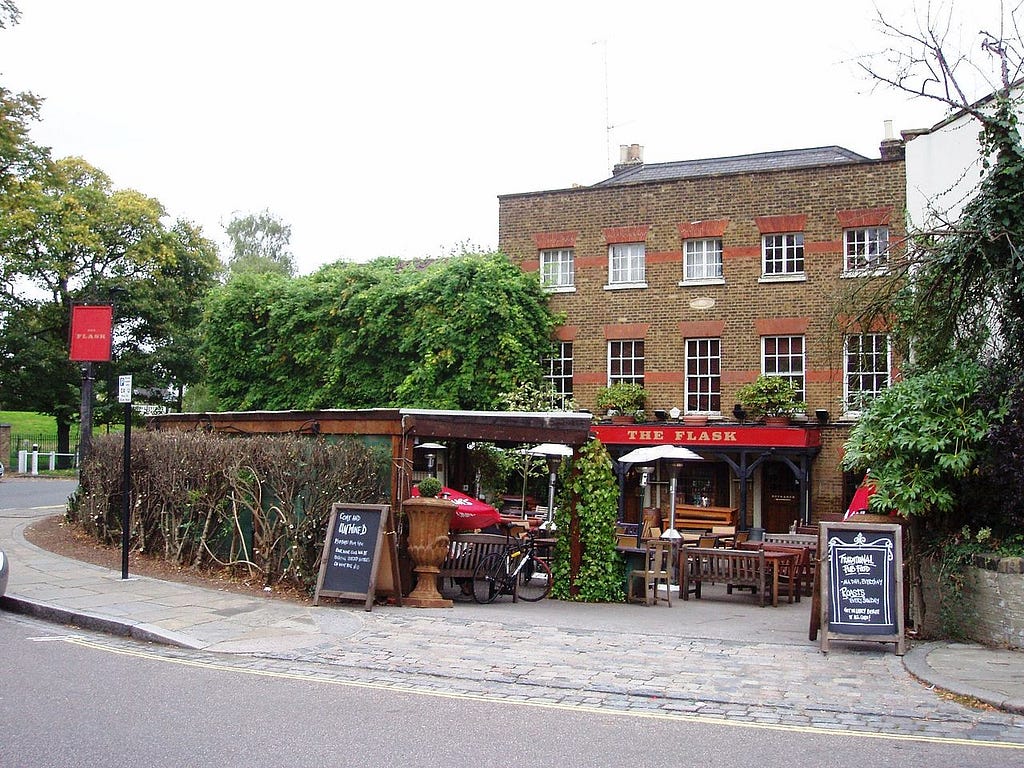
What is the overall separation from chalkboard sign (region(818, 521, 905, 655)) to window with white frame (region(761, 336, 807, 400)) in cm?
1423

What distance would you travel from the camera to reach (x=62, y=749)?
19.8 ft

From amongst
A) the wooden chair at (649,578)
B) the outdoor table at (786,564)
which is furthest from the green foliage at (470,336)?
the wooden chair at (649,578)

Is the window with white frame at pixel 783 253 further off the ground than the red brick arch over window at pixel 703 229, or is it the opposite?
the red brick arch over window at pixel 703 229

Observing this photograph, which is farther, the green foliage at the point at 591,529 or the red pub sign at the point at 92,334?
Answer: the red pub sign at the point at 92,334

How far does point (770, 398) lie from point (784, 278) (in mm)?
3038

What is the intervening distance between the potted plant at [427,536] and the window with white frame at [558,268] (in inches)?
572

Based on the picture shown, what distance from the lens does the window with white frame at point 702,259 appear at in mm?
25016

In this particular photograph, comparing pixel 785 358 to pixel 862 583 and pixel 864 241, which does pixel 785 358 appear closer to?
pixel 864 241

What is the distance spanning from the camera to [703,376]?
25.0 metres

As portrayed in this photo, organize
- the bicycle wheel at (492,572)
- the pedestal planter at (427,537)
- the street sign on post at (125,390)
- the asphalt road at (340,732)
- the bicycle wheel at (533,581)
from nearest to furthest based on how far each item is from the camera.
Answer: the asphalt road at (340,732) → the pedestal planter at (427,537) → the street sign on post at (125,390) → the bicycle wheel at (492,572) → the bicycle wheel at (533,581)

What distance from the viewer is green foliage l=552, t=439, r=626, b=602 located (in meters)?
13.8

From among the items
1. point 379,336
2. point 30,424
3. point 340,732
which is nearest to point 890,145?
point 379,336

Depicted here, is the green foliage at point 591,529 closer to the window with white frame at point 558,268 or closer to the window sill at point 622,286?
the window sill at point 622,286

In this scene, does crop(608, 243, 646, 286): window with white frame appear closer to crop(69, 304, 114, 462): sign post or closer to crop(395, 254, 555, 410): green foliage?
crop(395, 254, 555, 410): green foliage
